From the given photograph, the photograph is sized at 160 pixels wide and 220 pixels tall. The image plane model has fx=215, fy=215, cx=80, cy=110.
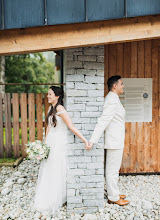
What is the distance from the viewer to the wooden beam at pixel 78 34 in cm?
267

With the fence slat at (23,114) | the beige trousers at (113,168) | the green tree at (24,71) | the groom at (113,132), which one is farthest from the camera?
the green tree at (24,71)

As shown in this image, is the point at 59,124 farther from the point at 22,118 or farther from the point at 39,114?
the point at 22,118

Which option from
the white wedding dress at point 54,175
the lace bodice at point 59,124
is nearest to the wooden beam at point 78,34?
the lace bodice at point 59,124

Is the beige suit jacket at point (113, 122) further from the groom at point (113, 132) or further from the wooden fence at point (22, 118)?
the wooden fence at point (22, 118)

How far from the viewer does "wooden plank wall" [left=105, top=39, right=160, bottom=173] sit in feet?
14.6

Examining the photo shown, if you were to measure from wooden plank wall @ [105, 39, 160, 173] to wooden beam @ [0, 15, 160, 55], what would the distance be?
5.78 ft

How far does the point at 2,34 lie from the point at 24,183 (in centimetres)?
286

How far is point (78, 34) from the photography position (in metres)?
2.70

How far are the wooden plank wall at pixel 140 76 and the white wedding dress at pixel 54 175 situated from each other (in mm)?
1651

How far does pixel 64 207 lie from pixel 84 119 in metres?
1.45

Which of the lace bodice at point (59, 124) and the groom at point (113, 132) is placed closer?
the groom at point (113, 132)

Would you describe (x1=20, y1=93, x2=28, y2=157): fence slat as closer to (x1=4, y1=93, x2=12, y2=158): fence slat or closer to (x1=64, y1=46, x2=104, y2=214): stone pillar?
(x1=4, y1=93, x2=12, y2=158): fence slat

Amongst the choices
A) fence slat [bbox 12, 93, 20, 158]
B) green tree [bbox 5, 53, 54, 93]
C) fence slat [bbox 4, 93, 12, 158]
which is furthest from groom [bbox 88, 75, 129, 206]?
green tree [bbox 5, 53, 54, 93]

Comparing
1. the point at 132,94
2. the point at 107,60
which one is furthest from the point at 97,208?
the point at 107,60
